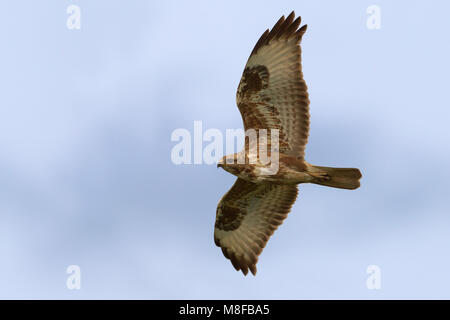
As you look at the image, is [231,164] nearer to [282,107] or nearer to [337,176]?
[282,107]

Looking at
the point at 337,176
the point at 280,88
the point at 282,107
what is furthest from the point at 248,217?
the point at 280,88

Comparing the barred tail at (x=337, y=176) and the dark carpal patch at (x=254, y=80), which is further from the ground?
the dark carpal patch at (x=254, y=80)

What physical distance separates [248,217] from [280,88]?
2670 millimetres

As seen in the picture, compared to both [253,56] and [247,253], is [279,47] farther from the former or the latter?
[247,253]

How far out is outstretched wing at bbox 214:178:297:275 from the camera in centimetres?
1267

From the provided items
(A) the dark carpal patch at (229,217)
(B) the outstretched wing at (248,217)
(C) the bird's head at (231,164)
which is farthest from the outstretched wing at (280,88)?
(A) the dark carpal patch at (229,217)

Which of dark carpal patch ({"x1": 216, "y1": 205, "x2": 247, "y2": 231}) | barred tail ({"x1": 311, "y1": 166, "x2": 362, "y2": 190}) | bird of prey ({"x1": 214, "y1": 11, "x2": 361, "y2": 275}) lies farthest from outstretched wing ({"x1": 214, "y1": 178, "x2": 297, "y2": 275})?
barred tail ({"x1": 311, "y1": 166, "x2": 362, "y2": 190})

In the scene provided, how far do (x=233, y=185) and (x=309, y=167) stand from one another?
5.35 feet

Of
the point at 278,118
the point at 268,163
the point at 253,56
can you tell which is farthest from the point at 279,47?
the point at 268,163

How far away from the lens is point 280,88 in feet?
38.1

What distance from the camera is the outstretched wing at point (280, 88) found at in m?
11.6

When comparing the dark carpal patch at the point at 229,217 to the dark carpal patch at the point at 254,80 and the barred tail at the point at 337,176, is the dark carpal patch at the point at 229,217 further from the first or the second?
the dark carpal patch at the point at 254,80

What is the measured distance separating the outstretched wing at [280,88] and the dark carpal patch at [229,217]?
1757 millimetres

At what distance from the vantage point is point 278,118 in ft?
38.6
